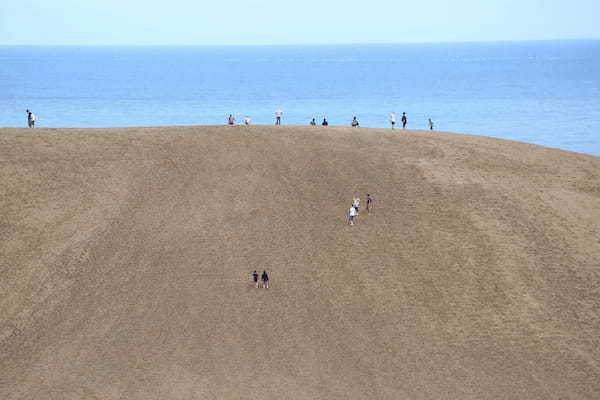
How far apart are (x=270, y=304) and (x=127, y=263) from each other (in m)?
9.50

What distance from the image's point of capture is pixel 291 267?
4341 centimetres

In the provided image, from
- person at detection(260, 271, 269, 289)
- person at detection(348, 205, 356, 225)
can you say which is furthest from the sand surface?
person at detection(348, 205, 356, 225)

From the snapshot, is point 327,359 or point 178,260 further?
point 178,260

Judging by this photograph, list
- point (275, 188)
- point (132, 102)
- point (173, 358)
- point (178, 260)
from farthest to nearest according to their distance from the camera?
point (132, 102)
point (275, 188)
point (178, 260)
point (173, 358)

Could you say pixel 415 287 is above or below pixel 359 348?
above

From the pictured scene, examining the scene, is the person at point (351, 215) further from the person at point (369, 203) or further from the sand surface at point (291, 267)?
the person at point (369, 203)

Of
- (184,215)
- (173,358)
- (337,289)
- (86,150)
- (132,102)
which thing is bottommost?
(173,358)

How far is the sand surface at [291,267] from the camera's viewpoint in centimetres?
3638

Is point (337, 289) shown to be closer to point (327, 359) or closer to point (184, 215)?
point (327, 359)

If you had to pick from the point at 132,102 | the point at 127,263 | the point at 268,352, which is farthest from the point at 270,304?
the point at 132,102

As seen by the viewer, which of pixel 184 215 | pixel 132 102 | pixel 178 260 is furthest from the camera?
pixel 132 102

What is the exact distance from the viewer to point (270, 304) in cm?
4069

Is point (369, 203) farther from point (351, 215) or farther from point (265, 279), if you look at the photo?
point (265, 279)

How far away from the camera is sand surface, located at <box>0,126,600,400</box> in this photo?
119 ft
